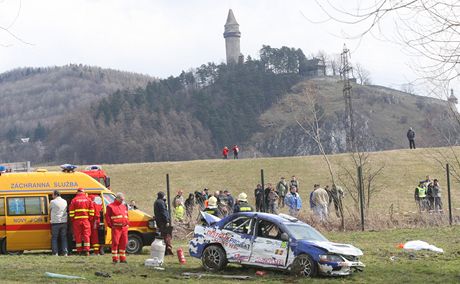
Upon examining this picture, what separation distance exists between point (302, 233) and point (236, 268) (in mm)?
1790

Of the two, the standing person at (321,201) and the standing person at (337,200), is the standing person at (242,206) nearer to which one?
the standing person at (321,201)

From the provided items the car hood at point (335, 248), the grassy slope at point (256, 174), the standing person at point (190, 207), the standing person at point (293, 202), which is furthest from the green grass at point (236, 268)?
the grassy slope at point (256, 174)

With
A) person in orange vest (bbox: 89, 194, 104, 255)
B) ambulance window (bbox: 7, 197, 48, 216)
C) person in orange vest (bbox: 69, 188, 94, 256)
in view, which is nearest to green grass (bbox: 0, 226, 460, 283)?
person in orange vest (bbox: 69, 188, 94, 256)

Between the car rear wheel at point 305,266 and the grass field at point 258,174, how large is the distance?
26419 mm

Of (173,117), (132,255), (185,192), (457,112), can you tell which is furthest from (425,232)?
(173,117)

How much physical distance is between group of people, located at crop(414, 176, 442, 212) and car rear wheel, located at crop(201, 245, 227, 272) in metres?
13.9

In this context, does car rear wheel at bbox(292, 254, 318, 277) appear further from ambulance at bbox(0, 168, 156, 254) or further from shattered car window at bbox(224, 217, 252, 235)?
ambulance at bbox(0, 168, 156, 254)

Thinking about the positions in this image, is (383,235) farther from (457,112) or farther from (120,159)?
(120,159)

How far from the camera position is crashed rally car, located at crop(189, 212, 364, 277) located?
15148mm

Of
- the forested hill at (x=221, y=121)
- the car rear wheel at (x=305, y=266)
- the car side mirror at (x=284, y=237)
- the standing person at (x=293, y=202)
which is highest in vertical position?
the forested hill at (x=221, y=121)

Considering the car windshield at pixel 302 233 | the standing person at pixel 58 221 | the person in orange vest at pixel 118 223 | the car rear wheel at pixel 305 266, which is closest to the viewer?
the car rear wheel at pixel 305 266

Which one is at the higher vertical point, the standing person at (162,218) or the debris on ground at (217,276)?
the standing person at (162,218)

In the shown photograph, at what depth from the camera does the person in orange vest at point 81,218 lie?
19156 millimetres

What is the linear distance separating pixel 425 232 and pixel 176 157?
129 metres
